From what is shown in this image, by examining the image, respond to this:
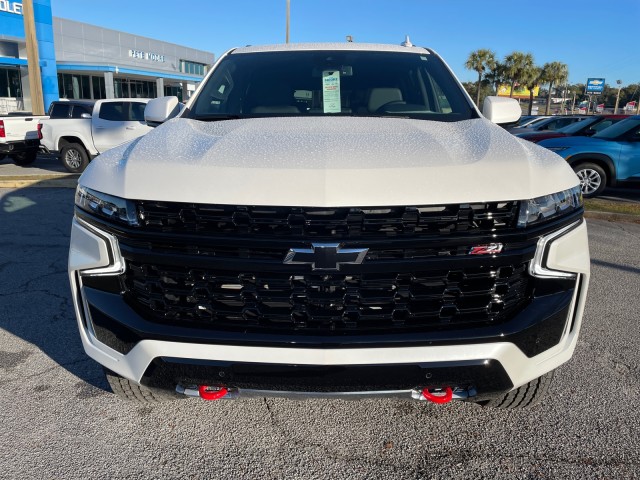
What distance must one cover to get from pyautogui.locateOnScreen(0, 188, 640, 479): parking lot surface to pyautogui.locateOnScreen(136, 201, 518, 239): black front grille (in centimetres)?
110

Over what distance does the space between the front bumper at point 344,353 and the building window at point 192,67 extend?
56.3 meters

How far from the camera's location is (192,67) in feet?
186

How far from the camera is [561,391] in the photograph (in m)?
2.87

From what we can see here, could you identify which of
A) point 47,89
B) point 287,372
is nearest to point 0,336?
point 287,372

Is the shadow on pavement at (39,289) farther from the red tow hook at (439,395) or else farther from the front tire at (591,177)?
the front tire at (591,177)

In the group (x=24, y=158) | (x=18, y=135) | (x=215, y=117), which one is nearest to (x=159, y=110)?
(x=215, y=117)

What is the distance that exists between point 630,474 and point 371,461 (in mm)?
1112

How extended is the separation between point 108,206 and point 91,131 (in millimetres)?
11325

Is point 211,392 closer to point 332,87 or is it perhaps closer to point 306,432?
point 306,432

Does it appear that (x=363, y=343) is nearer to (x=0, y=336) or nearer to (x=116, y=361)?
(x=116, y=361)

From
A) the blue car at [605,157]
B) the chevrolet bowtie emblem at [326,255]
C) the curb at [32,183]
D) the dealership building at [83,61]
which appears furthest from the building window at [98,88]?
the chevrolet bowtie emblem at [326,255]

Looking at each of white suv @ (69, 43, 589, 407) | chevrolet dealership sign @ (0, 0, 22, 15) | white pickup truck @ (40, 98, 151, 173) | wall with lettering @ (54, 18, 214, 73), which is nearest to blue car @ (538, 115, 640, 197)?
white suv @ (69, 43, 589, 407)

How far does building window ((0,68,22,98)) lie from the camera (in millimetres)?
33031

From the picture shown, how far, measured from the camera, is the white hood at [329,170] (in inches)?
74.0
